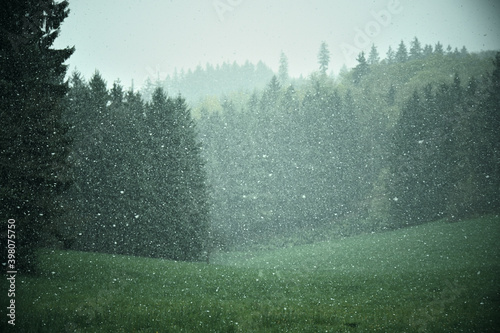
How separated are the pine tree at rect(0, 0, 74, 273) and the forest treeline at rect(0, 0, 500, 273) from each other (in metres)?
0.06

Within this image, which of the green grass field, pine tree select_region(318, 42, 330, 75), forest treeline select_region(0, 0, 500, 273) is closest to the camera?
the green grass field

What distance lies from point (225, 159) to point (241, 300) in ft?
162

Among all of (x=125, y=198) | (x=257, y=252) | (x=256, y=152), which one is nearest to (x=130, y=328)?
(x=125, y=198)

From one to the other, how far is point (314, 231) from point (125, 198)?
35458 mm

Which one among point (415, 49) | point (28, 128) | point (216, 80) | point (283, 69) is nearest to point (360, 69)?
point (415, 49)

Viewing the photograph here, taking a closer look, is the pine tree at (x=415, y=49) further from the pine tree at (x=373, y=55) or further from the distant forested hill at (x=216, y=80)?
the distant forested hill at (x=216, y=80)

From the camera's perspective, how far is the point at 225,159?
203 ft

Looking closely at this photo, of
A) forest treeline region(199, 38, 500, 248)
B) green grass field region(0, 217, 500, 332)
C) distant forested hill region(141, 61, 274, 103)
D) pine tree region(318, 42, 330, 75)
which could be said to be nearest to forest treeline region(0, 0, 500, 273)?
forest treeline region(199, 38, 500, 248)

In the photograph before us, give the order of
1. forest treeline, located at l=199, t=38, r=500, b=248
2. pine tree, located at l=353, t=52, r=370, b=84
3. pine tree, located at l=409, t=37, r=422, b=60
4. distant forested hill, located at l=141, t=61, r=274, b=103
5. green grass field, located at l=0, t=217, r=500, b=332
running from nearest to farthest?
green grass field, located at l=0, t=217, r=500, b=332 < forest treeline, located at l=199, t=38, r=500, b=248 < pine tree, located at l=353, t=52, r=370, b=84 < pine tree, located at l=409, t=37, r=422, b=60 < distant forested hill, located at l=141, t=61, r=274, b=103

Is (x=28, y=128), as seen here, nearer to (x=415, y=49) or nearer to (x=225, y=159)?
(x=225, y=159)

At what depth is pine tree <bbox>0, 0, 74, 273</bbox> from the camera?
14.0 metres

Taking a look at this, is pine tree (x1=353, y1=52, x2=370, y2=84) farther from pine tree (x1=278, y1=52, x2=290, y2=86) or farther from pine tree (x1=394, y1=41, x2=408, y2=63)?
pine tree (x1=278, y1=52, x2=290, y2=86)

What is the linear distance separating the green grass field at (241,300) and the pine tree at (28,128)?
2.79 meters

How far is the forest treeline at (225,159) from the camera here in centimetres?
1514
